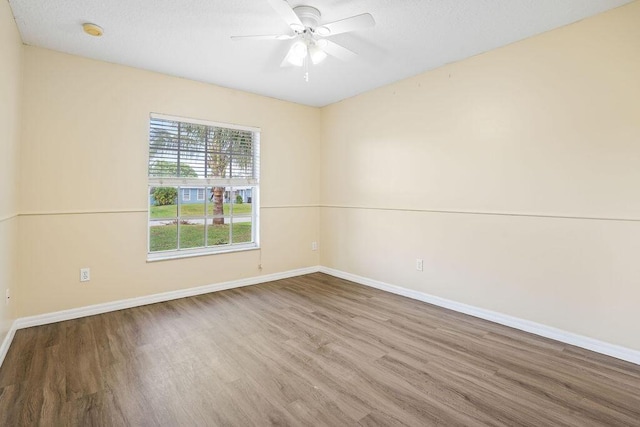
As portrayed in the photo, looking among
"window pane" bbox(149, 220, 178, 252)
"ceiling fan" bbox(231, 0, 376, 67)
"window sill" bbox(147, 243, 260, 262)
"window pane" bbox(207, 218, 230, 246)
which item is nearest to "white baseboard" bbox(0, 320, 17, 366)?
"window sill" bbox(147, 243, 260, 262)

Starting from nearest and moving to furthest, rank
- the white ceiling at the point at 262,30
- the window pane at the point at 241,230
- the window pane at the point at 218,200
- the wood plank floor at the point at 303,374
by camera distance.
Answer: the wood plank floor at the point at 303,374
the white ceiling at the point at 262,30
the window pane at the point at 218,200
the window pane at the point at 241,230

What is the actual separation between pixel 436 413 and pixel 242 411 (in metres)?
1.06

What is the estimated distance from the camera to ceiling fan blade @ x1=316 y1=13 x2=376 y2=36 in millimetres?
2027

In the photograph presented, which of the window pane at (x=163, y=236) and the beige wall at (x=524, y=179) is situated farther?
the window pane at (x=163, y=236)

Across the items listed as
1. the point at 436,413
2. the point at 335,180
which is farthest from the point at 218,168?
the point at 436,413

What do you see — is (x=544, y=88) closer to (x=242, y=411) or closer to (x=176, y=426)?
(x=242, y=411)

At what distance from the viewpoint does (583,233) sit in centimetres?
246

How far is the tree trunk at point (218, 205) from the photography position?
157 inches

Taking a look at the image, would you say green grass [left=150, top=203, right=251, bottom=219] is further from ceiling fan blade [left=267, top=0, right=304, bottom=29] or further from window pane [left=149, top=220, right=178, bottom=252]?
ceiling fan blade [left=267, top=0, right=304, bottom=29]

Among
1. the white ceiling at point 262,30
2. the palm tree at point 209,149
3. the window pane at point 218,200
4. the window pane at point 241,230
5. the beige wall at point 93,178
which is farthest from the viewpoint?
the window pane at point 241,230

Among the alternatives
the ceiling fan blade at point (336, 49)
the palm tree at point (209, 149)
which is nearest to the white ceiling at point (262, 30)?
the ceiling fan blade at point (336, 49)

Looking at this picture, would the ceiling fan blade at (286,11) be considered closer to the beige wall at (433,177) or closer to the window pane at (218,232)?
the beige wall at (433,177)

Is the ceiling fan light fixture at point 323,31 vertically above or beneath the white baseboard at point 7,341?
above

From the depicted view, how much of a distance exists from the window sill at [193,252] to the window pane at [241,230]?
0.32 ft
